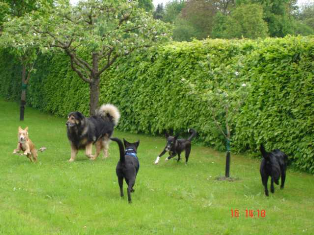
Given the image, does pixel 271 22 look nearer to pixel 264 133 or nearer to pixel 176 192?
pixel 264 133

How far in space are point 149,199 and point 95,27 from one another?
822 centimetres

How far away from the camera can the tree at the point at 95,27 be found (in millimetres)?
14828

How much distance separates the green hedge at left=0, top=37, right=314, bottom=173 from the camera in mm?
11453

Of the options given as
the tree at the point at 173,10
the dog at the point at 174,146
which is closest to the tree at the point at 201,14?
the tree at the point at 173,10

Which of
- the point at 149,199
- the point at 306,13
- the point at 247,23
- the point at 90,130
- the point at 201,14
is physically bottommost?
the point at 149,199

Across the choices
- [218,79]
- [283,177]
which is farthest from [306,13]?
[283,177]

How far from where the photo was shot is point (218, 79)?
14.6 meters

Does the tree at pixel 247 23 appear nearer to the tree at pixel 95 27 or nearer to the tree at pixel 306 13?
the tree at pixel 306 13

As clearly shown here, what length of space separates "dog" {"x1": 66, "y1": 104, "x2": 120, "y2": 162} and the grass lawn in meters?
0.39

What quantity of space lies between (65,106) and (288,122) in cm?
1418

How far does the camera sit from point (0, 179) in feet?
31.7

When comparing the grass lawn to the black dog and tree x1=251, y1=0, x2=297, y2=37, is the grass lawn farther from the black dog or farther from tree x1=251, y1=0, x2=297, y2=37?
tree x1=251, y1=0, x2=297, y2=37

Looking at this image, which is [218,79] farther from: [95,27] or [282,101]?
[95,27]
